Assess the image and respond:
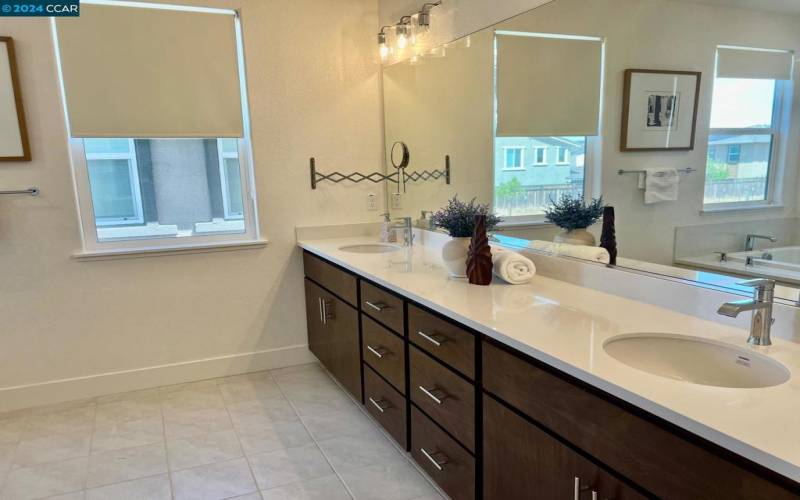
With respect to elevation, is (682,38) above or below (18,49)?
below

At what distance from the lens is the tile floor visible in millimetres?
2053

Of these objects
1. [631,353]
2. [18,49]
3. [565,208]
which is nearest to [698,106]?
[565,208]

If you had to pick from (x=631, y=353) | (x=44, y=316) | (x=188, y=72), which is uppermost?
(x=188, y=72)

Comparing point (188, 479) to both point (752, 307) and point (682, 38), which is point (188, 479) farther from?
point (682, 38)

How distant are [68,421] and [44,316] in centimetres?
59

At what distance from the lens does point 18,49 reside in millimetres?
2574

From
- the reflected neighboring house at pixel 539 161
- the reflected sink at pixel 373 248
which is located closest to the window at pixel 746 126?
the reflected neighboring house at pixel 539 161

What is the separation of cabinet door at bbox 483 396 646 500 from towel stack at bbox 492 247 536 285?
0.56m

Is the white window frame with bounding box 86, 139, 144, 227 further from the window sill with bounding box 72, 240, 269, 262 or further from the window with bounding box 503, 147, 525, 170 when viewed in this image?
the window with bounding box 503, 147, 525, 170

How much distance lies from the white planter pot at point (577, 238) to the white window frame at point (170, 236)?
1862 millimetres

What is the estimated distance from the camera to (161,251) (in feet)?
9.70

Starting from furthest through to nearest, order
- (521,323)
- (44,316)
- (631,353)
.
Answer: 1. (44,316)
2. (521,323)
3. (631,353)

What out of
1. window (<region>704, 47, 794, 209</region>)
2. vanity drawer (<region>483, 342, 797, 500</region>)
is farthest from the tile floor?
window (<region>704, 47, 794, 209</region>)

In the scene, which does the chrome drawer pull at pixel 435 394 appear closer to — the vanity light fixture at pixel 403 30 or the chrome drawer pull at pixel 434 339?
the chrome drawer pull at pixel 434 339
